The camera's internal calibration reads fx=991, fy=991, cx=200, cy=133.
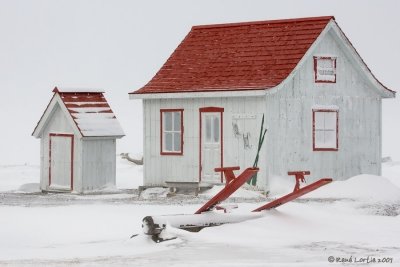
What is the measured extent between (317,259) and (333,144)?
47.0 feet

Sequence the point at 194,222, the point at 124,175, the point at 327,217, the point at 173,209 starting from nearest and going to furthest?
the point at 194,222 → the point at 327,217 → the point at 173,209 → the point at 124,175

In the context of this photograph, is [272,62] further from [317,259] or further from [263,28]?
[317,259]

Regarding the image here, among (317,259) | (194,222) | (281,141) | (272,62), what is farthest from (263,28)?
(317,259)

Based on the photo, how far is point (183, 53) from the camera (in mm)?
33469

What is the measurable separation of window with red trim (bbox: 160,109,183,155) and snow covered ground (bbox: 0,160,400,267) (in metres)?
2.50

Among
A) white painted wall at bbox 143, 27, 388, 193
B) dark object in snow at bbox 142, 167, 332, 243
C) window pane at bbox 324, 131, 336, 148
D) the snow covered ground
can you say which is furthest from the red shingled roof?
dark object in snow at bbox 142, 167, 332, 243

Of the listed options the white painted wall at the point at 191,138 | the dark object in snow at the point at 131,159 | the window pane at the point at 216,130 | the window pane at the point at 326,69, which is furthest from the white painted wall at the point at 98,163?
the dark object in snow at the point at 131,159

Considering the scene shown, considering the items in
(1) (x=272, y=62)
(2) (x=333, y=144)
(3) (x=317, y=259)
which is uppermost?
(1) (x=272, y=62)

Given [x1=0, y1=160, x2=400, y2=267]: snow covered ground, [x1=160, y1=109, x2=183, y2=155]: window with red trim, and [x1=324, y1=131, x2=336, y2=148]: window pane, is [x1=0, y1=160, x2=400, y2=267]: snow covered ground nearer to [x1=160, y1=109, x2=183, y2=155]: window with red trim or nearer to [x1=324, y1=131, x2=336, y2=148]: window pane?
[x1=324, y1=131, x2=336, y2=148]: window pane

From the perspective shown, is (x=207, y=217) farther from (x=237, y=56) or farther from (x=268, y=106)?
(x=237, y=56)

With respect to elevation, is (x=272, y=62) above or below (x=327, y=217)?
above

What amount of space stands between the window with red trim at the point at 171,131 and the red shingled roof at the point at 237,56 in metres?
0.86

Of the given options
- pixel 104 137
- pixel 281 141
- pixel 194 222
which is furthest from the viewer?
pixel 104 137

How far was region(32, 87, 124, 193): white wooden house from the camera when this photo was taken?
105 ft
